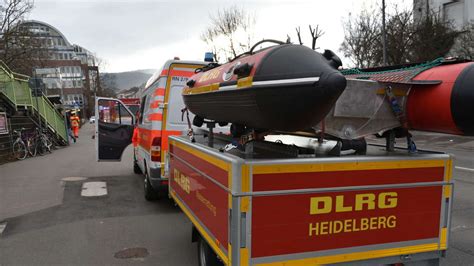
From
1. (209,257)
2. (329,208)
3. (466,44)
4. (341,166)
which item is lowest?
(209,257)

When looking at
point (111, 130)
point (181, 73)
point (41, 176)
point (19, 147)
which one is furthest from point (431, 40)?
point (19, 147)

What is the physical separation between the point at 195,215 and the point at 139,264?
4.49 feet

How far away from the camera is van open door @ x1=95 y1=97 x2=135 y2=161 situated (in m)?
9.24

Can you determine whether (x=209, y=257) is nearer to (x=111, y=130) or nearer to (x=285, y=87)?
(x=285, y=87)

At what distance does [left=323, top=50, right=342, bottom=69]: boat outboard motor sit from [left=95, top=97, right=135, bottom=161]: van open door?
23.2 feet

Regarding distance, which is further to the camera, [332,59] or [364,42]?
[364,42]

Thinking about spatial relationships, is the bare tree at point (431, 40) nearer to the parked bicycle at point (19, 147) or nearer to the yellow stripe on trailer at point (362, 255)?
the parked bicycle at point (19, 147)

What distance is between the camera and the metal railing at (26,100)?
1596 centimetres

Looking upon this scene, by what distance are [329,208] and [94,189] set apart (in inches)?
292

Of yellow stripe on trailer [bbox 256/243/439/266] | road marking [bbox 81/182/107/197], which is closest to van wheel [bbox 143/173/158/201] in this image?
road marking [bbox 81/182/107/197]

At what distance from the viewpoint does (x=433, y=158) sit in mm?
2980

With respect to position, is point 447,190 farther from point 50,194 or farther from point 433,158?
point 50,194

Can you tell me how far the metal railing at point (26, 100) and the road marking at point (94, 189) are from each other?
343 inches

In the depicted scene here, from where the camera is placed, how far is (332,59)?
111 inches
